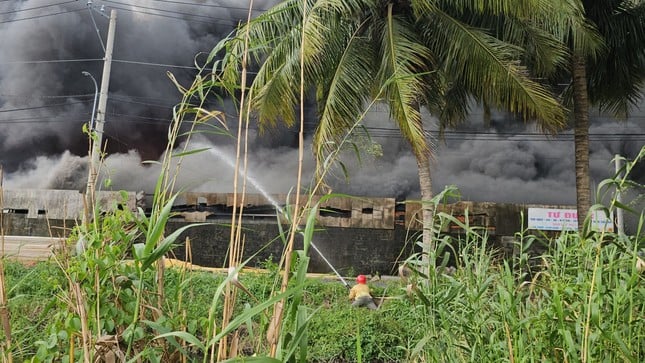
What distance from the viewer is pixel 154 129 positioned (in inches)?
527

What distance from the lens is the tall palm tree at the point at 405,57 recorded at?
5977mm

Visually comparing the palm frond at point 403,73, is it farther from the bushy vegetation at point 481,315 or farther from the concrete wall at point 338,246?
the concrete wall at point 338,246

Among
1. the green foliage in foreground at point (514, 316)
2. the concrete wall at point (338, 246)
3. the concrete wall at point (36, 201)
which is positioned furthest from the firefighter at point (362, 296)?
the concrete wall at point (36, 201)

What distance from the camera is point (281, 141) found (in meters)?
14.9

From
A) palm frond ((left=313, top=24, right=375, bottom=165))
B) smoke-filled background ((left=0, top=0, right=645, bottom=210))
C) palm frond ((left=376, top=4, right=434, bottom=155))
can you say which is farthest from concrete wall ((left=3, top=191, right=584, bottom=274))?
palm frond ((left=376, top=4, right=434, bottom=155))

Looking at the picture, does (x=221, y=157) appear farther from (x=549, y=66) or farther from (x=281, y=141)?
(x=549, y=66)

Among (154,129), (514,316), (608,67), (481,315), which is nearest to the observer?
(514,316)

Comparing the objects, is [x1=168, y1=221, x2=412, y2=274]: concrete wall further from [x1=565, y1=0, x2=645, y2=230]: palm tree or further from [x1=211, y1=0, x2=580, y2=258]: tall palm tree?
[x1=565, y1=0, x2=645, y2=230]: palm tree

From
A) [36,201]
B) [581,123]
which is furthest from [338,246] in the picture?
[36,201]

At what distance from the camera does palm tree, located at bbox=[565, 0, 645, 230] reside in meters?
7.91

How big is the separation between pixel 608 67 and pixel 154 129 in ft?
32.0

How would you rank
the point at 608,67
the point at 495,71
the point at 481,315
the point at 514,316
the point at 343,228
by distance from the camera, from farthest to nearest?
1. the point at 343,228
2. the point at 608,67
3. the point at 495,71
4. the point at 481,315
5. the point at 514,316

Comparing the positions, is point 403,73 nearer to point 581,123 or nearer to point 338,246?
point 581,123

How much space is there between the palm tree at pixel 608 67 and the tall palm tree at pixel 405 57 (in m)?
1.20
